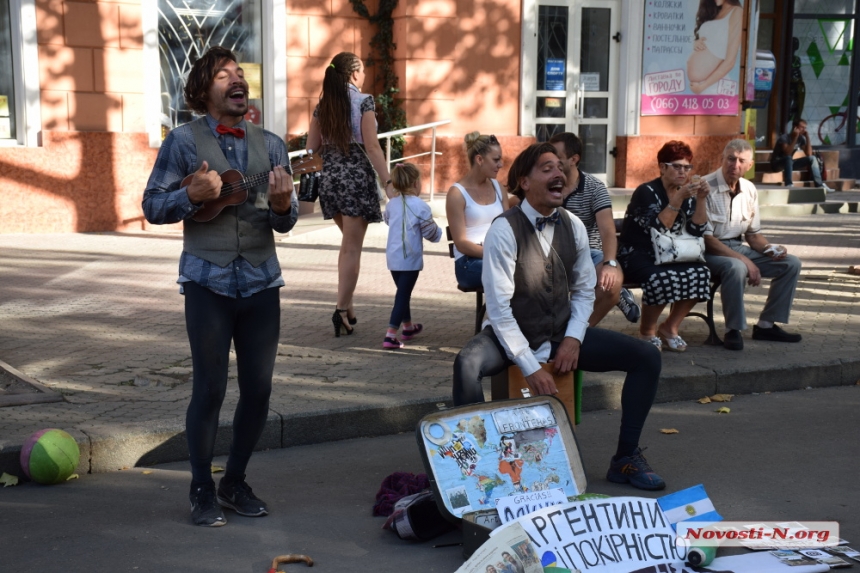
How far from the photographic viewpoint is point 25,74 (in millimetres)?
12227

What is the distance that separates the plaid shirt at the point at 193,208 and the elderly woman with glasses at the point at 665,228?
11.1 ft

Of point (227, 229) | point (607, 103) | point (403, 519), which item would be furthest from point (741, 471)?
point (607, 103)

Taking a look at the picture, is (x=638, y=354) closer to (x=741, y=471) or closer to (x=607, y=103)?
(x=741, y=471)

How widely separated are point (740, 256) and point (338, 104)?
3.05 meters

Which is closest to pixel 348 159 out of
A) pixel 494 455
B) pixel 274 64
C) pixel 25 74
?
pixel 494 455

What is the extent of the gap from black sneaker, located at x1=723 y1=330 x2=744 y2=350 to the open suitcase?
314 centimetres

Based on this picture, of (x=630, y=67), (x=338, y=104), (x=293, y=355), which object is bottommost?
(x=293, y=355)

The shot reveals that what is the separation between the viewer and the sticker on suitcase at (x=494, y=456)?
14.1 feet

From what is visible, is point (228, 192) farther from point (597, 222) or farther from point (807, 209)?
point (807, 209)

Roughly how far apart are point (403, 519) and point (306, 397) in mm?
1798

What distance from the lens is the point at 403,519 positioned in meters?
4.31

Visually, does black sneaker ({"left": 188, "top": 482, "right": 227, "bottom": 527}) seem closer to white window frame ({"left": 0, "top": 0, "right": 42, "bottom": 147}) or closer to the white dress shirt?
the white dress shirt

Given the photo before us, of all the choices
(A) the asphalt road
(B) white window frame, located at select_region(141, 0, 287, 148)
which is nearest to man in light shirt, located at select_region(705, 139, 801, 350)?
(A) the asphalt road

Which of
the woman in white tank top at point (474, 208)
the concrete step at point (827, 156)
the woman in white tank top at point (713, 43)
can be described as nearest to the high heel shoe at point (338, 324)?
the woman in white tank top at point (474, 208)
